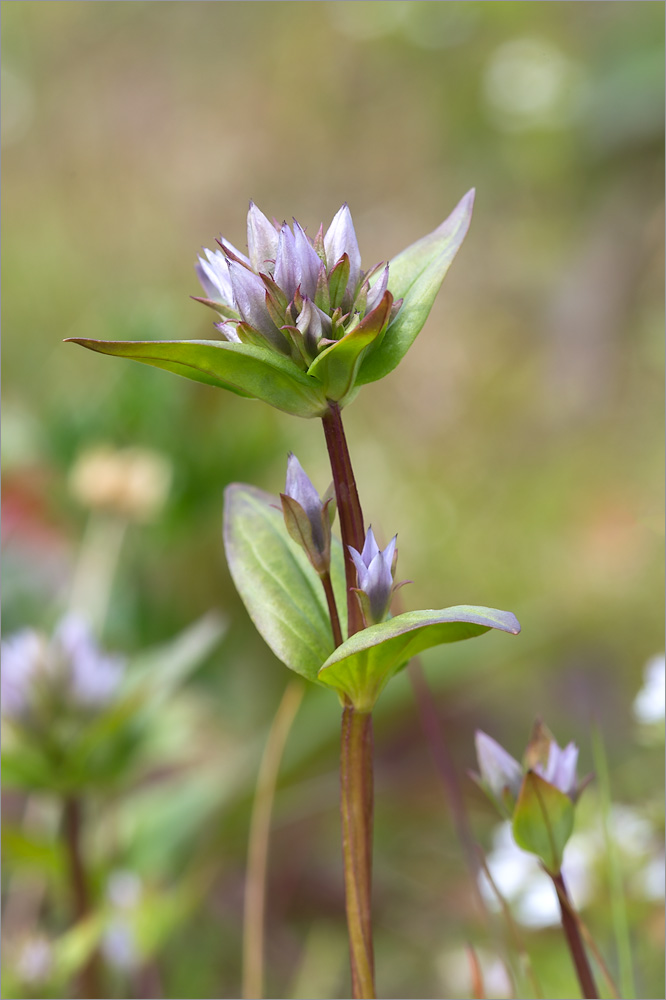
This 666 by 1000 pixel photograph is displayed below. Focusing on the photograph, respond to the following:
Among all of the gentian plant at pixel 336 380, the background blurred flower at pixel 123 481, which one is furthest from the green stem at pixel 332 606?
the background blurred flower at pixel 123 481

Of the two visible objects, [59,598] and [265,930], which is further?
[59,598]

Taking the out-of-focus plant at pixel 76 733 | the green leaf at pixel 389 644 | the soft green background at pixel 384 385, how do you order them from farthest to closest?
1. the soft green background at pixel 384 385
2. the out-of-focus plant at pixel 76 733
3. the green leaf at pixel 389 644

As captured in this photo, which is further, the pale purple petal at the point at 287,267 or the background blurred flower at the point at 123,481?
the background blurred flower at the point at 123,481

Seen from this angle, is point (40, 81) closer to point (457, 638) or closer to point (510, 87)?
point (510, 87)

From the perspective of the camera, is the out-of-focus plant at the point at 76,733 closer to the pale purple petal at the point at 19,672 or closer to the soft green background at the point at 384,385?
the pale purple petal at the point at 19,672

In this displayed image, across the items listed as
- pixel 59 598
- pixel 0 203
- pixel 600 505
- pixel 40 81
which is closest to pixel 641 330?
pixel 600 505

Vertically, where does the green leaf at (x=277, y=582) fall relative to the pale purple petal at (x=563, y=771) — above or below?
above

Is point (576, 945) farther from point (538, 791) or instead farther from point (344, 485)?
point (344, 485)
